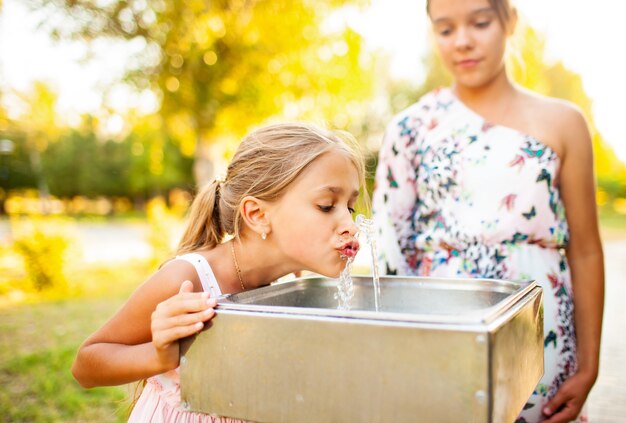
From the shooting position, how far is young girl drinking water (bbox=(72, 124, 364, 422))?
1.40 meters

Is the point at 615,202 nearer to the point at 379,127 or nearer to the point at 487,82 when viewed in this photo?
the point at 379,127

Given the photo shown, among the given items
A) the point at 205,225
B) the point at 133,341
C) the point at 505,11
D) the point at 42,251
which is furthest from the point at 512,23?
the point at 42,251

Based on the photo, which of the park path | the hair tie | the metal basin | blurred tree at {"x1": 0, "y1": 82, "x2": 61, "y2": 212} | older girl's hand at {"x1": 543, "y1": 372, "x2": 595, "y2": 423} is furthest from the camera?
blurred tree at {"x1": 0, "y1": 82, "x2": 61, "y2": 212}

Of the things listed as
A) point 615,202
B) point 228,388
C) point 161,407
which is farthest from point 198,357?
point 615,202

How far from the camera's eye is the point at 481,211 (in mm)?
1847

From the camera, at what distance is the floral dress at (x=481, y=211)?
1.78 m

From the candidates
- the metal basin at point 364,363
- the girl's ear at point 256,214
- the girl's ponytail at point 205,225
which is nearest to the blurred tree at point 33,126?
the girl's ponytail at point 205,225

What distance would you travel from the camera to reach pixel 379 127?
26.1 metres

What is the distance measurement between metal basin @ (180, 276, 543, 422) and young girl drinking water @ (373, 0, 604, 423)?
0.62 metres

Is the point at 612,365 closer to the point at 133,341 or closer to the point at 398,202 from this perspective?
the point at 398,202

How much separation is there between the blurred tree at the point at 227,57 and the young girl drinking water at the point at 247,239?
19.8 ft

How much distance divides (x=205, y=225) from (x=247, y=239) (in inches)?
7.3

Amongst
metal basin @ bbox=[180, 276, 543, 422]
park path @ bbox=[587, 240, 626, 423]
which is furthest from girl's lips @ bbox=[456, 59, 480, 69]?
park path @ bbox=[587, 240, 626, 423]

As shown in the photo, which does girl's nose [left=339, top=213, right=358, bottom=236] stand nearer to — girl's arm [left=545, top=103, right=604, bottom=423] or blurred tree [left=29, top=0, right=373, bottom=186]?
girl's arm [left=545, top=103, right=604, bottom=423]
